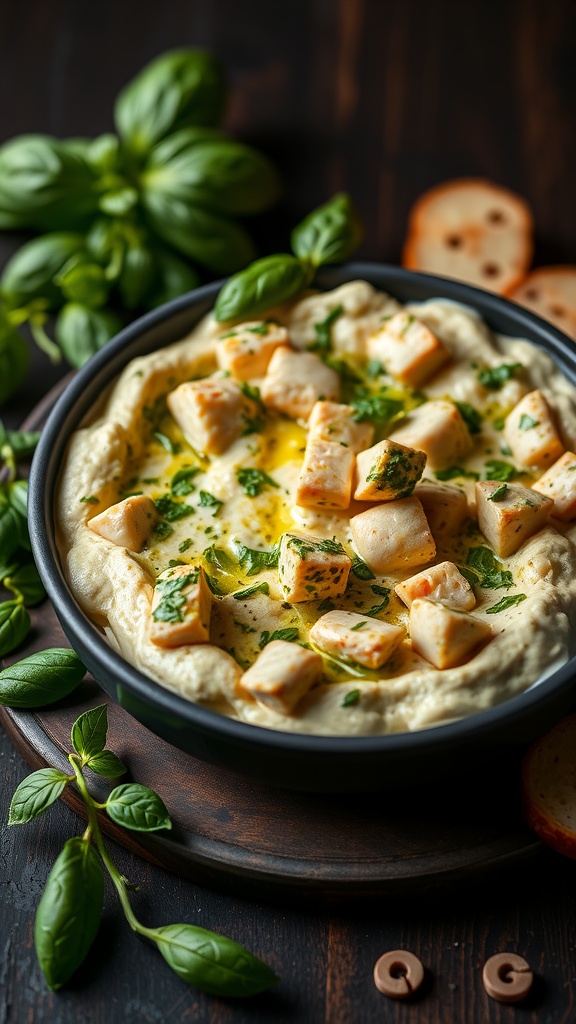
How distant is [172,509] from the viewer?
487 centimetres

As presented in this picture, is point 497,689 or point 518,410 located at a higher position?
point 518,410

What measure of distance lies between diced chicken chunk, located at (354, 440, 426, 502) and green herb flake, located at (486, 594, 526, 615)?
56cm

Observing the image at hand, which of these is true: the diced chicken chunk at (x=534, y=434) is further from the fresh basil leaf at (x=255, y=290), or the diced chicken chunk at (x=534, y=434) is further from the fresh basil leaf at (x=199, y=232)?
the fresh basil leaf at (x=199, y=232)

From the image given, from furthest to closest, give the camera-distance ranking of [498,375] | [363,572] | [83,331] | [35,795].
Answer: [83,331]
[498,375]
[363,572]
[35,795]

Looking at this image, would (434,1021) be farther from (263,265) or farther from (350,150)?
(350,150)

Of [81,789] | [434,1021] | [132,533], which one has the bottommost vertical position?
[434,1021]

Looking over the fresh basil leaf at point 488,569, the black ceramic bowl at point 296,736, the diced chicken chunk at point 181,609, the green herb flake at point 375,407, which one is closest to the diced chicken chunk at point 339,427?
the green herb flake at point 375,407

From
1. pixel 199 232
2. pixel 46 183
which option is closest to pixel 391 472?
pixel 199 232

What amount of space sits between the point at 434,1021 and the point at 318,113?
5.67 metres

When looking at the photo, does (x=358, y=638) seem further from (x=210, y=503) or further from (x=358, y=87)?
(x=358, y=87)

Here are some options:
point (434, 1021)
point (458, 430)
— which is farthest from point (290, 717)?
point (458, 430)

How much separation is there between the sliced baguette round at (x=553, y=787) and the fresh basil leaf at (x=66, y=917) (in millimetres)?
1674

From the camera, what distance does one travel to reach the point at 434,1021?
4148 millimetres

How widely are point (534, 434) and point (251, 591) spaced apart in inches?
56.1
